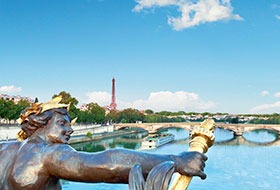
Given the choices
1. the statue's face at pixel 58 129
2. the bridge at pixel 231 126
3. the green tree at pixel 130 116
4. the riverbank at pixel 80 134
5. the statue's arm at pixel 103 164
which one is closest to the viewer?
the statue's arm at pixel 103 164

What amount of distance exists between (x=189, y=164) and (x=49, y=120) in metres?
0.47

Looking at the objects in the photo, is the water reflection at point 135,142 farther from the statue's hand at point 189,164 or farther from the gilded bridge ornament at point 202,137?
the statue's hand at point 189,164

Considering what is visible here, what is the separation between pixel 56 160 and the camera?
104 centimetres

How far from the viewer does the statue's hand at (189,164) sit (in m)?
1.01

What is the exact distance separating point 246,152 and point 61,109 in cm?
2467

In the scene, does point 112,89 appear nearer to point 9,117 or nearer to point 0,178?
point 9,117

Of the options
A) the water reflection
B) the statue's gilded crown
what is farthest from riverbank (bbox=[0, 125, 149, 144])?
the statue's gilded crown

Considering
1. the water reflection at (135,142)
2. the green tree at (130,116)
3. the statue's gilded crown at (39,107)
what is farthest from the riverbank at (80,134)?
the statue's gilded crown at (39,107)

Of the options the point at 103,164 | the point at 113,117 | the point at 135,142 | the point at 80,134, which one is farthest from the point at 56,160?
the point at 113,117

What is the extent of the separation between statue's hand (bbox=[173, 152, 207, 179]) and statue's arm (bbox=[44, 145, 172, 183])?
0.09 ft

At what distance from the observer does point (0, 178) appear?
1154 mm

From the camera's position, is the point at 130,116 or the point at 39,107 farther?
the point at 130,116

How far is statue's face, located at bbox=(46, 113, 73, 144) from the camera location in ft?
3.96

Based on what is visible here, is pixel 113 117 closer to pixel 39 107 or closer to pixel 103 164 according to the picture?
pixel 39 107
